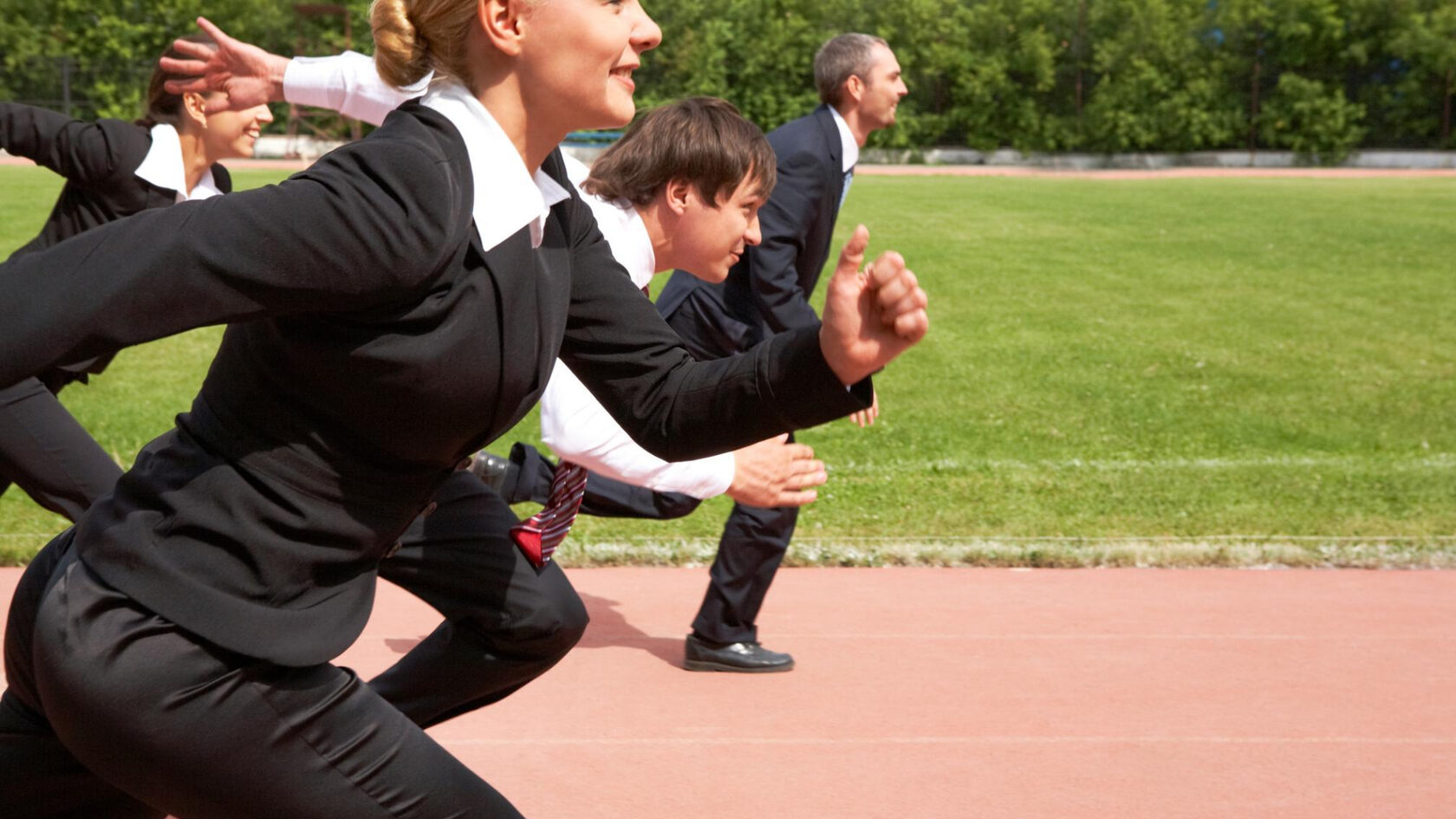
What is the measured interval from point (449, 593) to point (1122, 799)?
2.00 meters

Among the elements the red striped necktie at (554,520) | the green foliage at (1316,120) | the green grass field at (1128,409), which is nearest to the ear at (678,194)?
the red striped necktie at (554,520)

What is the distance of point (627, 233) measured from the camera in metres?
3.98

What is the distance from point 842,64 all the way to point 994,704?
3031 mm

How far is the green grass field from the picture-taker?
7.38 metres

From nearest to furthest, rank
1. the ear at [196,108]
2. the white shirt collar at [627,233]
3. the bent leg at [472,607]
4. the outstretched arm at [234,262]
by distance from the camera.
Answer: the outstretched arm at [234,262] < the bent leg at [472,607] < the white shirt collar at [627,233] < the ear at [196,108]

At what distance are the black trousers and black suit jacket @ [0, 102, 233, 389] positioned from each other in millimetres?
3103

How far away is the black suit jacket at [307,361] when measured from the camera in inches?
71.1

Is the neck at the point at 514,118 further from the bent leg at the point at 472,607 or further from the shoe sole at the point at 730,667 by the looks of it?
the shoe sole at the point at 730,667

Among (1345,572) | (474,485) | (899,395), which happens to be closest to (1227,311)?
(899,395)

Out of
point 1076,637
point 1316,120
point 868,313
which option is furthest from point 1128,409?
point 1316,120

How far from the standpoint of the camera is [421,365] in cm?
198

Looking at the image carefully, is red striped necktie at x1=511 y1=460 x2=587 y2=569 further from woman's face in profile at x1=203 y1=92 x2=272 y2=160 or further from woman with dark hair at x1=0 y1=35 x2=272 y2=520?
woman's face in profile at x1=203 y1=92 x2=272 y2=160

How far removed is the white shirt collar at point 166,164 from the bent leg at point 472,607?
8.30 ft

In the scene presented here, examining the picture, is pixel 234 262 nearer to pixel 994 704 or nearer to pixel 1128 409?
pixel 994 704
